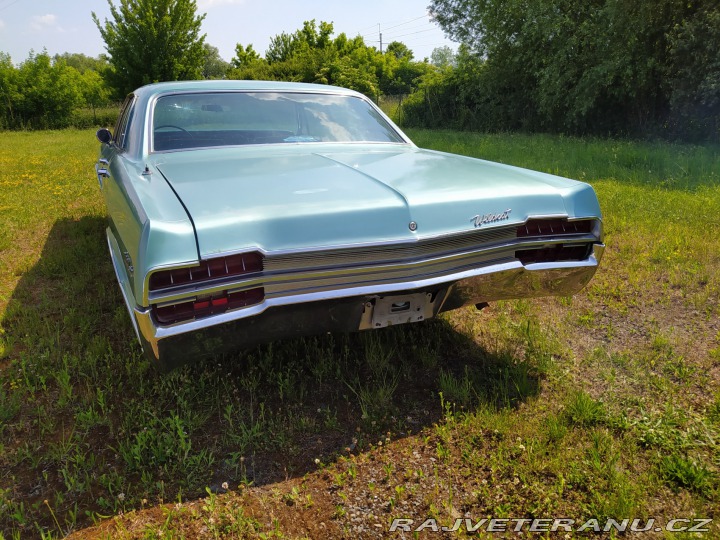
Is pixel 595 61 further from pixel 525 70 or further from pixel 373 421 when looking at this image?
pixel 373 421

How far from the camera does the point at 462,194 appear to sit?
2.25 metres

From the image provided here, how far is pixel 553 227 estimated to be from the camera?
7.88ft

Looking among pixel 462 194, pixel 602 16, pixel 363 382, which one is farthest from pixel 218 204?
pixel 602 16

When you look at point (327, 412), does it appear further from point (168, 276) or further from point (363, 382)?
point (168, 276)

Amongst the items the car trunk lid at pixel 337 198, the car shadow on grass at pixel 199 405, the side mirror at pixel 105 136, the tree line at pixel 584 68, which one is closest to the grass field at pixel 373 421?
the car shadow on grass at pixel 199 405

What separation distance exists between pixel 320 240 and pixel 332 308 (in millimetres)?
292

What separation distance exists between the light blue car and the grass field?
0.51 m

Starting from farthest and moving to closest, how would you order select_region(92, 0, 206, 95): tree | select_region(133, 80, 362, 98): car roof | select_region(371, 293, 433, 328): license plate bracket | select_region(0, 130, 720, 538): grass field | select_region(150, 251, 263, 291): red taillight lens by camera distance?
select_region(92, 0, 206, 95): tree, select_region(133, 80, 362, 98): car roof, select_region(371, 293, 433, 328): license plate bracket, select_region(0, 130, 720, 538): grass field, select_region(150, 251, 263, 291): red taillight lens

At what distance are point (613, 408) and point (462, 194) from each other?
4.08ft

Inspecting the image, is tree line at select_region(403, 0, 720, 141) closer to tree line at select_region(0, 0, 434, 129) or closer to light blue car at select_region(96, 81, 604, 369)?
tree line at select_region(0, 0, 434, 129)

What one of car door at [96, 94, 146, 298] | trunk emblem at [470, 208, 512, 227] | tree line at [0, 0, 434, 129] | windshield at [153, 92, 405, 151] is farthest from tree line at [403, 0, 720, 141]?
car door at [96, 94, 146, 298]

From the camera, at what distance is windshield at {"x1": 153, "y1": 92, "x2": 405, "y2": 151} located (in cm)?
312

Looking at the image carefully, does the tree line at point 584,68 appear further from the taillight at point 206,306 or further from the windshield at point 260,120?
the taillight at point 206,306

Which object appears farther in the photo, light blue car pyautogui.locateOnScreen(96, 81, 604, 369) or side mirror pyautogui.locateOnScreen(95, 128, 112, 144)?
A: side mirror pyautogui.locateOnScreen(95, 128, 112, 144)
